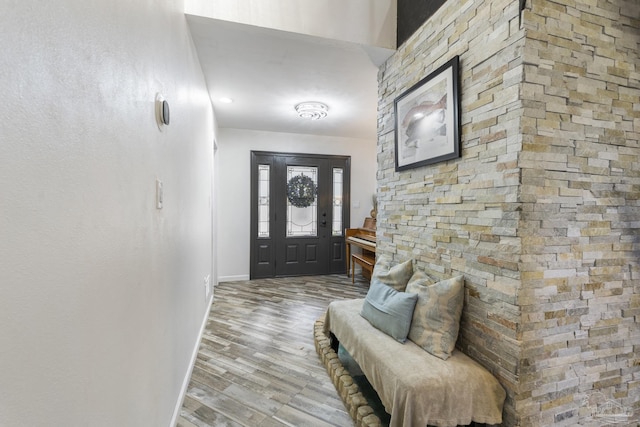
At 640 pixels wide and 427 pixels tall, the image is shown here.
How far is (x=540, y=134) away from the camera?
4.31 ft

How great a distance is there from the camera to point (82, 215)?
687 mm

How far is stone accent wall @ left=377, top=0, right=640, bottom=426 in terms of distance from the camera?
4.29 feet

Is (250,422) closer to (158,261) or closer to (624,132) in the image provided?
(158,261)

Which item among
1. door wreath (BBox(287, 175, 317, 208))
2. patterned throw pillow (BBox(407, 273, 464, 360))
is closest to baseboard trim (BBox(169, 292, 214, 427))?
patterned throw pillow (BBox(407, 273, 464, 360))

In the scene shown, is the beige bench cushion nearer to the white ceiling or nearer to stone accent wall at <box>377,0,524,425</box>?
stone accent wall at <box>377,0,524,425</box>

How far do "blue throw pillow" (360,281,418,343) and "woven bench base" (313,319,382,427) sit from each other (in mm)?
410

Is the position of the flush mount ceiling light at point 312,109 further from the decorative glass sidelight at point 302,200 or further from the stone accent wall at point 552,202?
the stone accent wall at point 552,202

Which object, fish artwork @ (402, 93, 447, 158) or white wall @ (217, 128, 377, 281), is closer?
fish artwork @ (402, 93, 447, 158)

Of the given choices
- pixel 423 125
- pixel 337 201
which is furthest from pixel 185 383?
pixel 337 201

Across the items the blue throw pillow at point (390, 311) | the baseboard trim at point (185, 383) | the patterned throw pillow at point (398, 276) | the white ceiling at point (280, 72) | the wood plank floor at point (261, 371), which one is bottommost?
the wood plank floor at point (261, 371)

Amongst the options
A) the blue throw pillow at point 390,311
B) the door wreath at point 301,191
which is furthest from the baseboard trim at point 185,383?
the door wreath at point 301,191

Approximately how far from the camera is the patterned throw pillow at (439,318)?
1534 mm

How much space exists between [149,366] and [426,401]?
1207 millimetres

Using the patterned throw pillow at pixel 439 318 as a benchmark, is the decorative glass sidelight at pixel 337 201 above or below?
above
